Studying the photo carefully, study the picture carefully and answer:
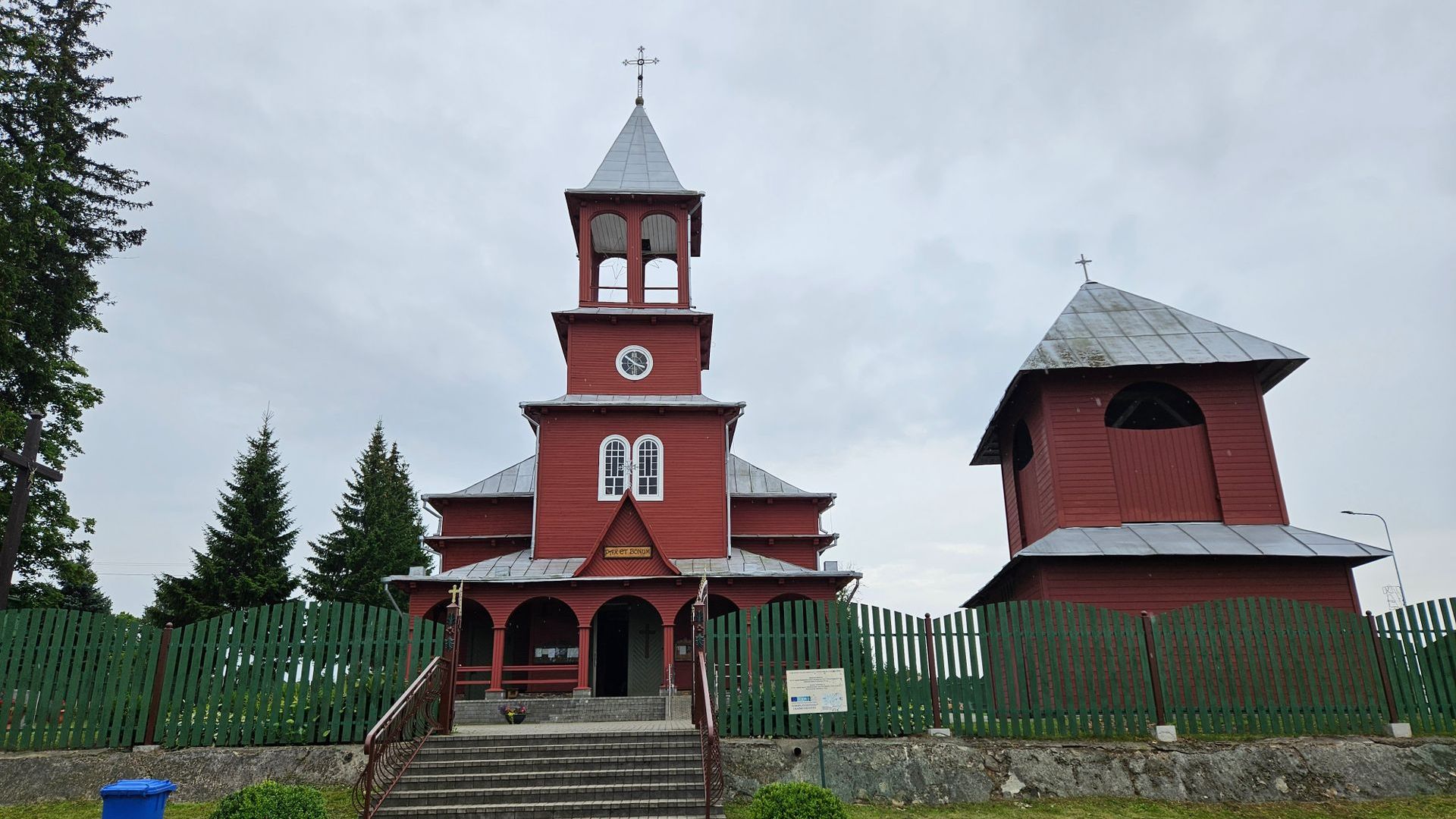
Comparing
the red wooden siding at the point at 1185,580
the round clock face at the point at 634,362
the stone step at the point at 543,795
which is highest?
the round clock face at the point at 634,362

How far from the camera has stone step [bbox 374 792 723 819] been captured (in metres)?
9.20

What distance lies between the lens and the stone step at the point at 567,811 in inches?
362

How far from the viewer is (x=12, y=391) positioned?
62.1 feet

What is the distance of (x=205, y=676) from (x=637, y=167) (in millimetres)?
17192

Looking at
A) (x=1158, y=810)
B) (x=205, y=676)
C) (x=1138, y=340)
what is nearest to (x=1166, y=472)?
(x=1138, y=340)

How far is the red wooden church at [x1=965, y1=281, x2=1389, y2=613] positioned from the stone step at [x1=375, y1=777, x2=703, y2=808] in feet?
27.8

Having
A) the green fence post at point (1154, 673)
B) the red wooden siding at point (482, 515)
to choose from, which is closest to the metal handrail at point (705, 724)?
the green fence post at point (1154, 673)

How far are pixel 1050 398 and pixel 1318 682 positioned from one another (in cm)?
682

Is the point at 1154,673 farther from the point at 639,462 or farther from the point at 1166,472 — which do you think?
the point at 639,462

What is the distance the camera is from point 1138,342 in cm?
1794

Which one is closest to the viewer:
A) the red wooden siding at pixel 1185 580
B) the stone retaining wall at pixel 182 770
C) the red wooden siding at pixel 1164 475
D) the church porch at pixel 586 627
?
the stone retaining wall at pixel 182 770

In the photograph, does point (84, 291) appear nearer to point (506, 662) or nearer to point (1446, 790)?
point (506, 662)

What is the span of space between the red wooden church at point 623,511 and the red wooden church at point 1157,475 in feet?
16.3

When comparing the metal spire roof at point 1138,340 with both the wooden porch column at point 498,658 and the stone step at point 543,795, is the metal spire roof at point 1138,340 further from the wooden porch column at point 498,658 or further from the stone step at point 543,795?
the wooden porch column at point 498,658
